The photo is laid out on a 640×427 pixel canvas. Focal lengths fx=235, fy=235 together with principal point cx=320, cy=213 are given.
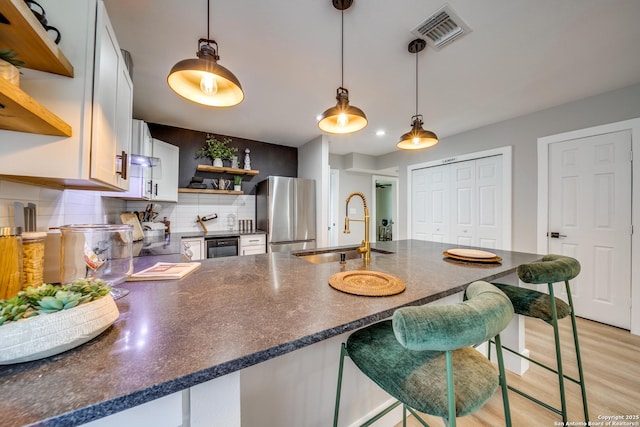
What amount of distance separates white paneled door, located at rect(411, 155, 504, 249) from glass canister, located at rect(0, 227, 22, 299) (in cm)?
424

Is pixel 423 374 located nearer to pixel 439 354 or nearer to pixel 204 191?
pixel 439 354

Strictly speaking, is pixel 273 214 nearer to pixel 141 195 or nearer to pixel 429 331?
pixel 141 195

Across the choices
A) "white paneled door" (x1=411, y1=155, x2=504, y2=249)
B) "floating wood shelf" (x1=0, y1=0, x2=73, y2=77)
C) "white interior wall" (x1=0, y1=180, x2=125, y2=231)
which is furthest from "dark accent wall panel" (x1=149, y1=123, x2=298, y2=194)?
"floating wood shelf" (x1=0, y1=0, x2=73, y2=77)

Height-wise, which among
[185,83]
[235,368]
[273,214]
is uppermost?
[185,83]

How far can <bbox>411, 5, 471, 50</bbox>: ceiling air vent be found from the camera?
4.88 ft

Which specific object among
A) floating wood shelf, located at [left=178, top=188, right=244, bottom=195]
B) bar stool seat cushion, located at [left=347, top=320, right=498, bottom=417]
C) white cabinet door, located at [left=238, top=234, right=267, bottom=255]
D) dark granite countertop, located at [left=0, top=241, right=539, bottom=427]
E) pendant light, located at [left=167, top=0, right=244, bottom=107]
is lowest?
bar stool seat cushion, located at [left=347, top=320, right=498, bottom=417]

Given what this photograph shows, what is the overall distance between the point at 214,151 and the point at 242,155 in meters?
0.49

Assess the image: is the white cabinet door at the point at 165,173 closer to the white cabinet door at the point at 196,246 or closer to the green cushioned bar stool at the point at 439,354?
the white cabinet door at the point at 196,246

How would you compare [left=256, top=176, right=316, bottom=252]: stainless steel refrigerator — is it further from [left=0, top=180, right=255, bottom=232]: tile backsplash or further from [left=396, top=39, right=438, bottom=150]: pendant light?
[left=396, top=39, right=438, bottom=150]: pendant light

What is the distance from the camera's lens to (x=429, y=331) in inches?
21.8

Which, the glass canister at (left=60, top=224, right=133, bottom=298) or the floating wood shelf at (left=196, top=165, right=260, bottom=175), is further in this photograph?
the floating wood shelf at (left=196, top=165, right=260, bottom=175)

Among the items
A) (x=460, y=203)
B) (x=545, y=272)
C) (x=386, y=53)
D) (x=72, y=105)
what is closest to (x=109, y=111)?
(x=72, y=105)

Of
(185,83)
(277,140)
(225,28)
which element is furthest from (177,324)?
(277,140)

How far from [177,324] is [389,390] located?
68cm
